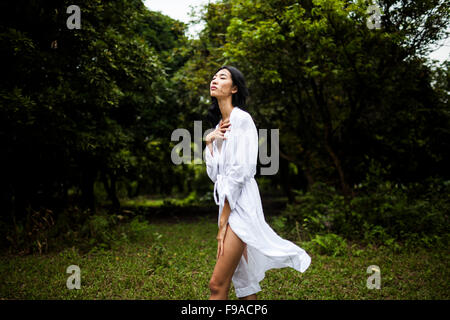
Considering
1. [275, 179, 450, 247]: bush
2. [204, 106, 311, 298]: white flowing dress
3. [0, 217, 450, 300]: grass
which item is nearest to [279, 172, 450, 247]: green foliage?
[275, 179, 450, 247]: bush

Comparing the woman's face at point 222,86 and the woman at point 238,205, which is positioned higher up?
the woman's face at point 222,86

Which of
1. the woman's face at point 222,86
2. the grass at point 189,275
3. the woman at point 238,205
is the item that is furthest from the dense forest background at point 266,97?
the woman at point 238,205

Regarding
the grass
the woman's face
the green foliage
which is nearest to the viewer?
the woman's face

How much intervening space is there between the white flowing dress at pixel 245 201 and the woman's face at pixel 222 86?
171 mm

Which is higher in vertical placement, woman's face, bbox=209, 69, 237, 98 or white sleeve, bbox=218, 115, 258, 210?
woman's face, bbox=209, 69, 237, 98

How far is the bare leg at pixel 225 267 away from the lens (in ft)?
7.04

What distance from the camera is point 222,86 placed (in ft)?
8.13

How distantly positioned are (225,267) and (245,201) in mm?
501

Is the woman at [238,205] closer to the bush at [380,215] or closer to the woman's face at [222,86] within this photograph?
the woman's face at [222,86]

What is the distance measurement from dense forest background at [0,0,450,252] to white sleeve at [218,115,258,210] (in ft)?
12.8

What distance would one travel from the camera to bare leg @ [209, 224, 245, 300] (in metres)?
2.15

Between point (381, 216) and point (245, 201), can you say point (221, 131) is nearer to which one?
point (245, 201)

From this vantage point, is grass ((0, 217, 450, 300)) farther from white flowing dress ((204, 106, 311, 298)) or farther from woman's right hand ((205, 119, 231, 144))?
woman's right hand ((205, 119, 231, 144))

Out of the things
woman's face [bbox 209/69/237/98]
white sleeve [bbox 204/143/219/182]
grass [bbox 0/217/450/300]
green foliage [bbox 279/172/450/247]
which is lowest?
grass [bbox 0/217/450/300]
